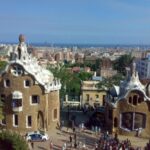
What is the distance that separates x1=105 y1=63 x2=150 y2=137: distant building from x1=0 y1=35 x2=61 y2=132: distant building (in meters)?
8.02

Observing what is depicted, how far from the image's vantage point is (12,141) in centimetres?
3002

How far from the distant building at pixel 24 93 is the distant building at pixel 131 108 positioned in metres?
8.02

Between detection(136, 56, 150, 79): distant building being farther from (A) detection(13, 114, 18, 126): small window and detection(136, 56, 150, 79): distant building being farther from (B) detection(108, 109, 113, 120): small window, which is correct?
(A) detection(13, 114, 18, 126): small window

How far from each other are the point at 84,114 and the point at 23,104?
43.0 ft

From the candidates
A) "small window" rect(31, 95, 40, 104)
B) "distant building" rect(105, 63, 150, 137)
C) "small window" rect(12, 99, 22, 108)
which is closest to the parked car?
"small window" rect(12, 99, 22, 108)

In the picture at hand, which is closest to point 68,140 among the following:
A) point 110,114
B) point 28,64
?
point 110,114

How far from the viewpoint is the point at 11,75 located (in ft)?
139

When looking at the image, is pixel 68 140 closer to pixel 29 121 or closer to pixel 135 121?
pixel 29 121

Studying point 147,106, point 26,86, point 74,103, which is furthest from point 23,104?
point 74,103

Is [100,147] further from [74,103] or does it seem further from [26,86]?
[74,103]

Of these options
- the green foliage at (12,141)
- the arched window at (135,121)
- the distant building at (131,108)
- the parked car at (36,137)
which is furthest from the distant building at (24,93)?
the green foliage at (12,141)

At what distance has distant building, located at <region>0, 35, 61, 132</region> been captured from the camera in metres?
42.3

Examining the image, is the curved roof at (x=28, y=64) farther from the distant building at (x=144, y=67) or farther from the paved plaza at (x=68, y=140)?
the distant building at (x=144, y=67)

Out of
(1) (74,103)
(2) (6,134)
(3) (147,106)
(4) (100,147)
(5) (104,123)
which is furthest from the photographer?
(1) (74,103)
